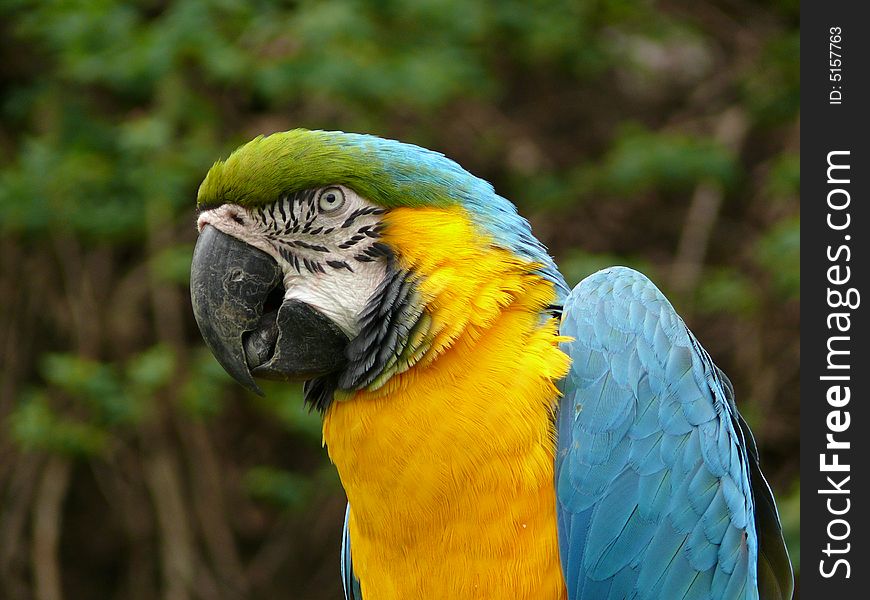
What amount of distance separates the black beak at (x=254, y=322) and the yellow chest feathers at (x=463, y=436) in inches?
4.6

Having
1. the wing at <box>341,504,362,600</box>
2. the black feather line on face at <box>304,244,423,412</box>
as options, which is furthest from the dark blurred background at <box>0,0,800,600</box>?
the black feather line on face at <box>304,244,423,412</box>

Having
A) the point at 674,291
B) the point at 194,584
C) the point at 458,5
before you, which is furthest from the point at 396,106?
the point at 194,584

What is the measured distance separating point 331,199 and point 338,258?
111 mm

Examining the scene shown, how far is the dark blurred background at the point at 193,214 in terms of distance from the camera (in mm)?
3893

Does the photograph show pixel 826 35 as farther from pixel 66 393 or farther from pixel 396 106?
pixel 66 393

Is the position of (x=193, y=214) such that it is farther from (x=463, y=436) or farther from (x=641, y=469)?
(x=641, y=469)

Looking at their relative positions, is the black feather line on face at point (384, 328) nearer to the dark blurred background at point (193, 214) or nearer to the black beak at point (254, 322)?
the black beak at point (254, 322)

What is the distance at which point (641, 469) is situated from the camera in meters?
1.71

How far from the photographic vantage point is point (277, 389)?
404 centimetres

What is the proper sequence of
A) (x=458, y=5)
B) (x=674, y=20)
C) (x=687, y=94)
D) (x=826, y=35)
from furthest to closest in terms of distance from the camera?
1. (x=687, y=94)
2. (x=674, y=20)
3. (x=458, y=5)
4. (x=826, y=35)

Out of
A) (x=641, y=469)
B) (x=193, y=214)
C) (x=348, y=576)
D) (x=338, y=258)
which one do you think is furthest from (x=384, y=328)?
(x=193, y=214)

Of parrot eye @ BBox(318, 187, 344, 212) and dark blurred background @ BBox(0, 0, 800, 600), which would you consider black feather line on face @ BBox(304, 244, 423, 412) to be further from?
dark blurred background @ BBox(0, 0, 800, 600)

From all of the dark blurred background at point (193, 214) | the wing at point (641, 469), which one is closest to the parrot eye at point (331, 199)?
the wing at point (641, 469)

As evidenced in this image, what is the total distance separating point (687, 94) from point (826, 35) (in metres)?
2.67
